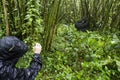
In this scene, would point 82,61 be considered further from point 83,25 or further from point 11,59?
point 83,25

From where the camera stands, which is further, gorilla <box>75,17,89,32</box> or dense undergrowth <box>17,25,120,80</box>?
gorilla <box>75,17,89,32</box>

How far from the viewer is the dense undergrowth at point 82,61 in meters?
4.43

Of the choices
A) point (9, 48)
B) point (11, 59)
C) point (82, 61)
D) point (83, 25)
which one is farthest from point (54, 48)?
point (83, 25)

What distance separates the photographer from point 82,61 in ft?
17.6

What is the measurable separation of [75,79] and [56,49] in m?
1.74

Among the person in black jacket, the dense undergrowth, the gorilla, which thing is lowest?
the gorilla

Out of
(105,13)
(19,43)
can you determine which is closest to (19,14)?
(19,43)

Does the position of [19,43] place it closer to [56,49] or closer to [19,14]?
[19,14]

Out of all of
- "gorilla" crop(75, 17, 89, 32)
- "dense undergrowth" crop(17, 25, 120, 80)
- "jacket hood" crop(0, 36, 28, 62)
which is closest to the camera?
"jacket hood" crop(0, 36, 28, 62)

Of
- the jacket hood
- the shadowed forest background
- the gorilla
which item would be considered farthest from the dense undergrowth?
the gorilla

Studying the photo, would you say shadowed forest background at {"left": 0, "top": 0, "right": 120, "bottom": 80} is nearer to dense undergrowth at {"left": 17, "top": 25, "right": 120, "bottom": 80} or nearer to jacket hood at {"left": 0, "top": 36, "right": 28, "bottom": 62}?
dense undergrowth at {"left": 17, "top": 25, "right": 120, "bottom": 80}

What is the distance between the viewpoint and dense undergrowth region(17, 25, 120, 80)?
443cm

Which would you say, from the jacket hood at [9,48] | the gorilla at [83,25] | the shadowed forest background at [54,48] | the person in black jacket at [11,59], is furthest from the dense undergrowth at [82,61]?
the gorilla at [83,25]

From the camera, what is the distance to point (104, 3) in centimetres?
788
